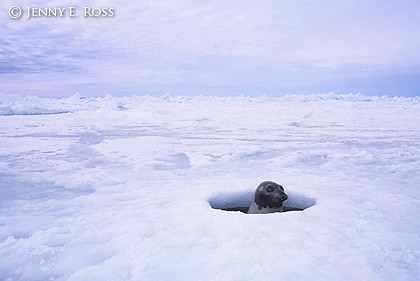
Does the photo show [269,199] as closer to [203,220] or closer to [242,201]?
[242,201]

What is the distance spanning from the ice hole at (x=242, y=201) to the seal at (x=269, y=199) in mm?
445

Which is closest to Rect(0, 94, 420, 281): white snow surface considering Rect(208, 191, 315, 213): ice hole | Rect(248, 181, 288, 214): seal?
Rect(208, 191, 315, 213): ice hole

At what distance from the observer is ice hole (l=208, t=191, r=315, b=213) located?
13.1ft

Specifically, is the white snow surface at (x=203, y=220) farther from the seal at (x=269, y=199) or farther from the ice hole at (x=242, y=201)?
the seal at (x=269, y=199)

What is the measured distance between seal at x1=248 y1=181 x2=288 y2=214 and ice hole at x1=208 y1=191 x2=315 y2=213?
1.46 feet

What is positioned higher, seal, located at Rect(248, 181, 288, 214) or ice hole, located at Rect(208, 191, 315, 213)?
seal, located at Rect(248, 181, 288, 214)

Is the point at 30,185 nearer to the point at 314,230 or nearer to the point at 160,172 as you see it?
the point at 160,172

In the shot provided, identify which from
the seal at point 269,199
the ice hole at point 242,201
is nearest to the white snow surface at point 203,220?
the ice hole at point 242,201

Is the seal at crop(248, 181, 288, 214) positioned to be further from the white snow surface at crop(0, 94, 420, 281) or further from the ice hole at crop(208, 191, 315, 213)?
the ice hole at crop(208, 191, 315, 213)

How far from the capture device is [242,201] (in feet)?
13.7

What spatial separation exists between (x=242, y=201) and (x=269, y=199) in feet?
2.16

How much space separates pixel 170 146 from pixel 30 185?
3.95 meters

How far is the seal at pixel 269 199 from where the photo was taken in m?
3.53

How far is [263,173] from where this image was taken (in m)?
5.27
